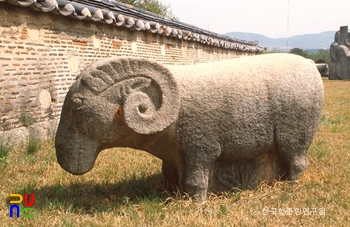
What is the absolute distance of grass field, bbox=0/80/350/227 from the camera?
2.75 meters

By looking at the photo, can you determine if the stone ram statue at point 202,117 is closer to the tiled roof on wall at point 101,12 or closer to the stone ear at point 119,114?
the stone ear at point 119,114

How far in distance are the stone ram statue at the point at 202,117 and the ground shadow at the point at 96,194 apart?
0.91 feet

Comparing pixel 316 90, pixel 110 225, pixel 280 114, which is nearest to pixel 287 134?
pixel 280 114

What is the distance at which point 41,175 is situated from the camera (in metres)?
4.02

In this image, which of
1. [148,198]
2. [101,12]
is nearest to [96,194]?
[148,198]

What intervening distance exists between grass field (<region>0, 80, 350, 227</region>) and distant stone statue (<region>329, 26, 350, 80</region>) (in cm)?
1873

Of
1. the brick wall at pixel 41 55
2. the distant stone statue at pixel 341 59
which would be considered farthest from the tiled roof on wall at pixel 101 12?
the distant stone statue at pixel 341 59

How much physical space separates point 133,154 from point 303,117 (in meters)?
2.56

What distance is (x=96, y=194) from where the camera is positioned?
3418 mm

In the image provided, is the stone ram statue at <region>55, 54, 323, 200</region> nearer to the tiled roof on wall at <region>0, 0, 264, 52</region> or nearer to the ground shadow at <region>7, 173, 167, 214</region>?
the ground shadow at <region>7, 173, 167, 214</region>

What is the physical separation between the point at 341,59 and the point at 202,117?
69.8ft

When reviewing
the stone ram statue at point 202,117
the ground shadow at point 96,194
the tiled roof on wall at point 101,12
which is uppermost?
the tiled roof on wall at point 101,12

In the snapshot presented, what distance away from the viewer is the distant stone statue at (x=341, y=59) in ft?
69.8

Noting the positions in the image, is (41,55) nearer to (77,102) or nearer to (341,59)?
(77,102)
